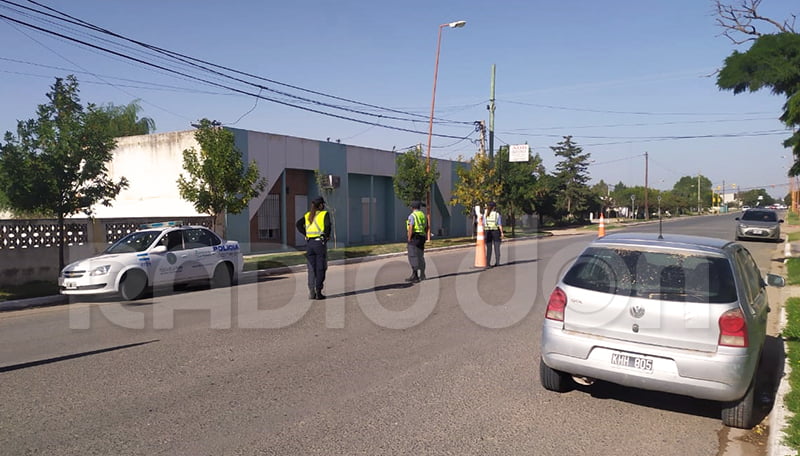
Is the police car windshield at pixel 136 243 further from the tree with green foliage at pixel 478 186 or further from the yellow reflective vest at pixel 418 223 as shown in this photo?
the tree with green foliage at pixel 478 186

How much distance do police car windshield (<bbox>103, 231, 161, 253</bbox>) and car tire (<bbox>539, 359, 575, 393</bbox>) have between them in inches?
372

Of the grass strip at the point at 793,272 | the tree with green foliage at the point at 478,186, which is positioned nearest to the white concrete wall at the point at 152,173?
the tree with green foliage at the point at 478,186

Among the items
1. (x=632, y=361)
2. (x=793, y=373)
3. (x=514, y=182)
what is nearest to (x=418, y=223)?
(x=793, y=373)

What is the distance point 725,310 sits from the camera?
15.3 ft

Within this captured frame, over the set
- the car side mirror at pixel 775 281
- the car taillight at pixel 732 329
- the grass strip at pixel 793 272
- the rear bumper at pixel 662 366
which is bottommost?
the grass strip at pixel 793 272

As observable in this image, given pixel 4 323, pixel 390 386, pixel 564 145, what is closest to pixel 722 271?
pixel 390 386

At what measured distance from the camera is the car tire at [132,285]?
11.5 m

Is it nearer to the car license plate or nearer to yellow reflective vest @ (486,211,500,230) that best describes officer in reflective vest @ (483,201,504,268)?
yellow reflective vest @ (486,211,500,230)

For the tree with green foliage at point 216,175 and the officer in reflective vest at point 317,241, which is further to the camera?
the tree with green foliage at point 216,175

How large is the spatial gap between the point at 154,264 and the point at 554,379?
30.4 ft

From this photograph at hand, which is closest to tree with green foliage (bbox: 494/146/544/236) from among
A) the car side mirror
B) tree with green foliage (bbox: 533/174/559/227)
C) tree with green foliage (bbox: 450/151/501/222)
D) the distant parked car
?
tree with green foliage (bbox: 450/151/501/222)

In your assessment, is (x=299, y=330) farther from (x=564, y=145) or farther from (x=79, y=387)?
(x=564, y=145)

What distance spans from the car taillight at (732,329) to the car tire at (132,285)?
1046 centimetres

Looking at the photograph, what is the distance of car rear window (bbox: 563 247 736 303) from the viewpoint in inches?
192
